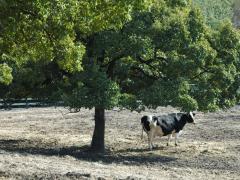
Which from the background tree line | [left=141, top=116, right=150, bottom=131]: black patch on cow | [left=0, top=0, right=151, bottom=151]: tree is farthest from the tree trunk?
[left=0, top=0, right=151, bottom=151]: tree

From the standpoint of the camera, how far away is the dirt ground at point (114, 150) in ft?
49.5

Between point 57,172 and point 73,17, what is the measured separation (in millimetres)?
4169

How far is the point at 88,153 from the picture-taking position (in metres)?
21.2

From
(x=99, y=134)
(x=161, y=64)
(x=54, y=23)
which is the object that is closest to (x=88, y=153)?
(x=99, y=134)

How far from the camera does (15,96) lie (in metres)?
22.0

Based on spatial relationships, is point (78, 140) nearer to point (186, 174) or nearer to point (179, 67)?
point (179, 67)

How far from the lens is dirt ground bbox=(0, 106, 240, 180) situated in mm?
15078

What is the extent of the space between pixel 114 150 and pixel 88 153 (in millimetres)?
1421

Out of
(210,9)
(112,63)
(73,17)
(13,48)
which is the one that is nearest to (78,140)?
(112,63)

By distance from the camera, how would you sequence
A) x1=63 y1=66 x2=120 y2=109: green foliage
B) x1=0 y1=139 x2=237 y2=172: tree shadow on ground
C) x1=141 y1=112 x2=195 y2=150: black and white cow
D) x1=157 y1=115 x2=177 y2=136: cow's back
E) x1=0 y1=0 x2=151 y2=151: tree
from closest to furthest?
1. x1=0 y1=0 x2=151 y2=151: tree
2. x1=63 y1=66 x2=120 y2=109: green foliage
3. x1=0 y1=139 x2=237 y2=172: tree shadow on ground
4. x1=141 y1=112 x2=195 y2=150: black and white cow
5. x1=157 y1=115 x2=177 y2=136: cow's back

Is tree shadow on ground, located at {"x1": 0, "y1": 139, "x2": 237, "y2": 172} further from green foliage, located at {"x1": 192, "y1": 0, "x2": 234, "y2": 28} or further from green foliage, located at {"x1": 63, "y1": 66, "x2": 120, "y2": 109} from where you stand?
green foliage, located at {"x1": 192, "y1": 0, "x2": 234, "y2": 28}

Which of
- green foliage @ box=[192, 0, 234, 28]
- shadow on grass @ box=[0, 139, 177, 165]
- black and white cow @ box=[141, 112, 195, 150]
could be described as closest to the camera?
shadow on grass @ box=[0, 139, 177, 165]

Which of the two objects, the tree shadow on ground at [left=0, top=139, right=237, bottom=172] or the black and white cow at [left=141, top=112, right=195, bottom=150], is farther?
the black and white cow at [left=141, top=112, right=195, bottom=150]

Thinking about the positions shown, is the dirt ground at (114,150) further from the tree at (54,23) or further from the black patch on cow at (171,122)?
the tree at (54,23)
